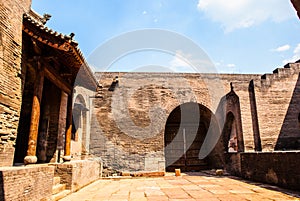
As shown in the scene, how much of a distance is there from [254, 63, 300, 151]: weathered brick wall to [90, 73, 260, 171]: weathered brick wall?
0.68 m

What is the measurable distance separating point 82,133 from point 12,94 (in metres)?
5.75

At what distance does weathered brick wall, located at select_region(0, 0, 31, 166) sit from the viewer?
447cm

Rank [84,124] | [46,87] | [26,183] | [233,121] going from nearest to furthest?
[26,183] < [46,87] < [84,124] < [233,121]

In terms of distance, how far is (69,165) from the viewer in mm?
5449

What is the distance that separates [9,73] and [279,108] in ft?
38.1

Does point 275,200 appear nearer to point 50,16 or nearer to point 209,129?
point 50,16

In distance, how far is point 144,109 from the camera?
37.1 ft

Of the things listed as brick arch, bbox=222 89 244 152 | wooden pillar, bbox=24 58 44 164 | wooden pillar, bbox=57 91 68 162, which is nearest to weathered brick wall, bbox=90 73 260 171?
brick arch, bbox=222 89 244 152

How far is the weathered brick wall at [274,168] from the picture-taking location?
5.00 metres

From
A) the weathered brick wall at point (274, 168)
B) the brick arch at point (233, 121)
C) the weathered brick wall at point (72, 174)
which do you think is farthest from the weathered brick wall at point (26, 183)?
the brick arch at point (233, 121)

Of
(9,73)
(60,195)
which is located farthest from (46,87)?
(60,195)

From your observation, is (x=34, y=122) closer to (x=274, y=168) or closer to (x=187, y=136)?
(x=274, y=168)

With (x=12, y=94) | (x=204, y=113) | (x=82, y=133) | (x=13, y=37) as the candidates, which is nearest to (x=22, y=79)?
(x=12, y=94)

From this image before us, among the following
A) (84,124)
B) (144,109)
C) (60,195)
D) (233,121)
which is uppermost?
(144,109)
